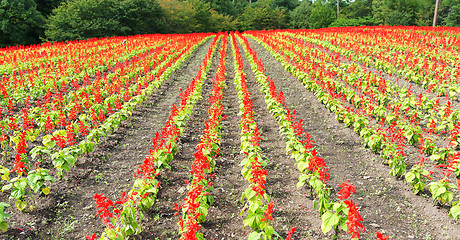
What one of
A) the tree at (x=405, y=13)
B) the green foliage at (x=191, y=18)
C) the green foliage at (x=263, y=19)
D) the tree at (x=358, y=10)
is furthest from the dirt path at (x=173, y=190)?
the tree at (x=358, y=10)

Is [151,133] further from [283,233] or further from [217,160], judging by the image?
[283,233]

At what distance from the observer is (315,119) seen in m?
9.09

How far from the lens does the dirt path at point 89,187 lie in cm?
449

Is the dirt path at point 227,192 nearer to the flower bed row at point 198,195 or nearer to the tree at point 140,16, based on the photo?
the flower bed row at point 198,195

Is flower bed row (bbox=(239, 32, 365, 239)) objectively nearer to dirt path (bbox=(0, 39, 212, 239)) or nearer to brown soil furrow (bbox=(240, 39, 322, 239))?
brown soil furrow (bbox=(240, 39, 322, 239))

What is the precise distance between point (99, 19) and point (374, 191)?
37.0 meters

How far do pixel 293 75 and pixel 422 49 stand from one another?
8.54 meters

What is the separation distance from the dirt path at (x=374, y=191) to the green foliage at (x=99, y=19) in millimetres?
Result: 32817

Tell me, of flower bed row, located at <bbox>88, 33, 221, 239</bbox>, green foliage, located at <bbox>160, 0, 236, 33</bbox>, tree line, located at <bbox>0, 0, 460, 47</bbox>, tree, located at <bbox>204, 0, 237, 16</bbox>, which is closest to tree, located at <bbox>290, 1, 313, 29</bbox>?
tree line, located at <bbox>0, 0, 460, 47</bbox>

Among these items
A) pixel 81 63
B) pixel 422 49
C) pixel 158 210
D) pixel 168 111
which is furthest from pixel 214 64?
pixel 158 210

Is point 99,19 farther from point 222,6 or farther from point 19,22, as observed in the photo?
point 222,6

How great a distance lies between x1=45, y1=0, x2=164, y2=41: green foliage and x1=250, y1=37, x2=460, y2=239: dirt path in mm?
32817

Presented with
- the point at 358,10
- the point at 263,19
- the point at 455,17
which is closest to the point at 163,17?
the point at 263,19

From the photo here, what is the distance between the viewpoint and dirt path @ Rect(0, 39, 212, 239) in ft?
14.7
